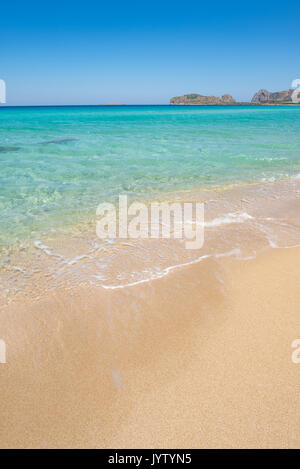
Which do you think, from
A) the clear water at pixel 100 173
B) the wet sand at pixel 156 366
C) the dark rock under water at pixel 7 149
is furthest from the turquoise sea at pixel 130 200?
the wet sand at pixel 156 366

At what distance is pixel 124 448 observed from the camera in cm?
208

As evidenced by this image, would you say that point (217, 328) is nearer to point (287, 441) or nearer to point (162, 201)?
point (287, 441)

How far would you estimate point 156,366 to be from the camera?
2691mm

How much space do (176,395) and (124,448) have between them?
1.85 feet

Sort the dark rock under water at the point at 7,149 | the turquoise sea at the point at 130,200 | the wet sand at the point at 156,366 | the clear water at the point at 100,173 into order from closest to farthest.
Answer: the wet sand at the point at 156,366 → the turquoise sea at the point at 130,200 → the clear water at the point at 100,173 → the dark rock under water at the point at 7,149

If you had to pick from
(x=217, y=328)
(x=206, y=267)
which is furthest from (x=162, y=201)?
(x=217, y=328)

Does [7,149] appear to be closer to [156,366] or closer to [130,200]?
[130,200]

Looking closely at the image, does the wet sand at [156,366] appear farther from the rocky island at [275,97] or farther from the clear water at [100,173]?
the rocky island at [275,97]

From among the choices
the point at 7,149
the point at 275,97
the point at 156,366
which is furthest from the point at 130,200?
the point at 275,97

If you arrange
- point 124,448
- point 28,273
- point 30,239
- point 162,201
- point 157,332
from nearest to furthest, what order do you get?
point 124,448, point 157,332, point 28,273, point 30,239, point 162,201

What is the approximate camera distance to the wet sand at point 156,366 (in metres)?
2.16

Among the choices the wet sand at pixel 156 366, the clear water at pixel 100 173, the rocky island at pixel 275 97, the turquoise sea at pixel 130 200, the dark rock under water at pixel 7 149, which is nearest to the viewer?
the wet sand at pixel 156 366

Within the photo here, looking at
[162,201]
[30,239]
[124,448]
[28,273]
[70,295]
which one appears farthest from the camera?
[162,201]

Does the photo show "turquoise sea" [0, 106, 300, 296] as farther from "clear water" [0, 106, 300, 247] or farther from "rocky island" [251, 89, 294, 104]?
"rocky island" [251, 89, 294, 104]
